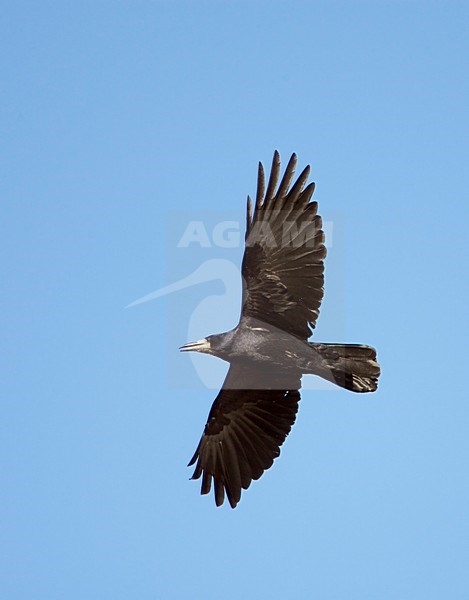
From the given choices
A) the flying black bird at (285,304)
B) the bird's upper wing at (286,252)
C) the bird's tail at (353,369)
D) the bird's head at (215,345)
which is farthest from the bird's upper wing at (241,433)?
the bird's upper wing at (286,252)

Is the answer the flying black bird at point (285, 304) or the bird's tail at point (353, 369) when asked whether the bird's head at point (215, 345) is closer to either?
the flying black bird at point (285, 304)

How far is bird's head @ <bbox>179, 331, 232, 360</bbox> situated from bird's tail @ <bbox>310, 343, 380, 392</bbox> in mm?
→ 1195

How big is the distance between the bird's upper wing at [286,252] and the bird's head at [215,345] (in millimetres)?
659

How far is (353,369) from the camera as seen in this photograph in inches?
567

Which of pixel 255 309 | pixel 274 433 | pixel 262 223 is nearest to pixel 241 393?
pixel 274 433

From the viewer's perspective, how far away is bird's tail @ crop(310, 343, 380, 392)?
14352 mm

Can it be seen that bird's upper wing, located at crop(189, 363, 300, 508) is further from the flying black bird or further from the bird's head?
the bird's head

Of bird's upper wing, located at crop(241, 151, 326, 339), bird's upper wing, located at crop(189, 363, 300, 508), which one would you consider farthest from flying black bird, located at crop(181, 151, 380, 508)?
bird's upper wing, located at crop(189, 363, 300, 508)

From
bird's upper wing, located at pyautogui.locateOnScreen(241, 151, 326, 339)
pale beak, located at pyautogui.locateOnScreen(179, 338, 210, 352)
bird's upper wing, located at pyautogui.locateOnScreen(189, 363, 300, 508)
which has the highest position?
bird's upper wing, located at pyautogui.locateOnScreen(241, 151, 326, 339)

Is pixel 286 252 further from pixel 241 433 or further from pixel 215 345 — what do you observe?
pixel 241 433

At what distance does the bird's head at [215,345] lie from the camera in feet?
47.5

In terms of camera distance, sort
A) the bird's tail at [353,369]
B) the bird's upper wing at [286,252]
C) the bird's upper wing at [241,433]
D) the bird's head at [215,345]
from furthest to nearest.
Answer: the bird's upper wing at [241,433] → the bird's head at [215,345] → the bird's tail at [353,369] → the bird's upper wing at [286,252]

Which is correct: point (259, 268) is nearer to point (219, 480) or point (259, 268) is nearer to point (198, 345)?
point (198, 345)

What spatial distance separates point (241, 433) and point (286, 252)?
304 centimetres
